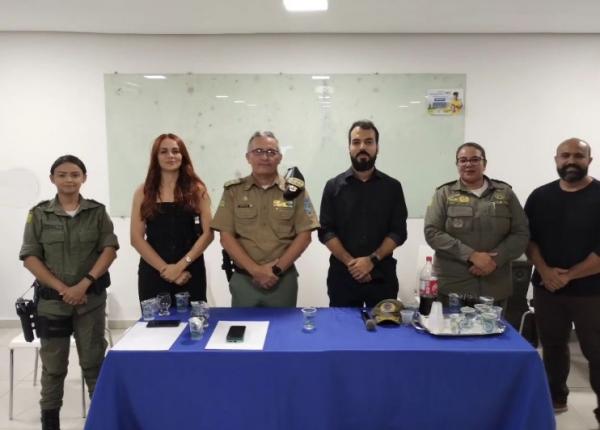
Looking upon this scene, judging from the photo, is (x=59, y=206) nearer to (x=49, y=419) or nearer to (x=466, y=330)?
(x=49, y=419)

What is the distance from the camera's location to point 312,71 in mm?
3832

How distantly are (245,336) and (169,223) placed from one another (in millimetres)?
879

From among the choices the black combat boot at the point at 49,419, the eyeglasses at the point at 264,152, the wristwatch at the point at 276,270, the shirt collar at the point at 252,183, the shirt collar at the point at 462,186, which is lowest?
the black combat boot at the point at 49,419

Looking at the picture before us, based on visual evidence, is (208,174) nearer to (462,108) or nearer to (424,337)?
(462,108)

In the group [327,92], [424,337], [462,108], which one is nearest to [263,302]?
[424,337]

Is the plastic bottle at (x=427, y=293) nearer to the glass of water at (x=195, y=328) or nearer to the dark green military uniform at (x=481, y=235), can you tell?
the dark green military uniform at (x=481, y=235)

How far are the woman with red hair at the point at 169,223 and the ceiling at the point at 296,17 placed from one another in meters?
1.46

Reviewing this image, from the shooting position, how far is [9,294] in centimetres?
405

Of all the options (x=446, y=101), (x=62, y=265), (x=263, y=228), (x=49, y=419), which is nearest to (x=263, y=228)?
(x=263, y=228)

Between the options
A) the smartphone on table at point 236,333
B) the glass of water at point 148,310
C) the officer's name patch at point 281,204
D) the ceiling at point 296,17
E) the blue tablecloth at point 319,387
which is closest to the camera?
the blue tablecloth at point 319,387

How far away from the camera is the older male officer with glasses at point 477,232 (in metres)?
2.34

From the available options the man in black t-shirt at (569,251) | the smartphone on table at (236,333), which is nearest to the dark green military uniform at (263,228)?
the smartphone on table at (236,333)

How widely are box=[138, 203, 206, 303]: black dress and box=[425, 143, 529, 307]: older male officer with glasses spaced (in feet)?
4.58

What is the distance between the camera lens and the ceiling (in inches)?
122
